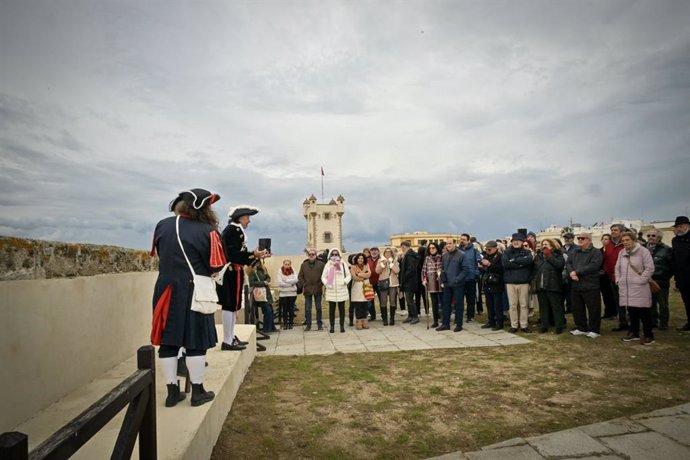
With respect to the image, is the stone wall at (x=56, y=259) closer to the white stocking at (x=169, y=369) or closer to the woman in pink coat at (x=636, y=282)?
the white stocking at (x=169, y=369)

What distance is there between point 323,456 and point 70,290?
2.51 m

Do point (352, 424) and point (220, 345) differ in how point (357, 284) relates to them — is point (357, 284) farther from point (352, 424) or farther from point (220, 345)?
point (352, 424)

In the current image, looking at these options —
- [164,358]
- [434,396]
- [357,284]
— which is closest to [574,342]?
[434,396]

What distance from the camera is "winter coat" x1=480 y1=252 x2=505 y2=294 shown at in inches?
337

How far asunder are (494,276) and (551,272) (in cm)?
105

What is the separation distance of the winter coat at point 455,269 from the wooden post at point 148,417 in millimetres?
7187

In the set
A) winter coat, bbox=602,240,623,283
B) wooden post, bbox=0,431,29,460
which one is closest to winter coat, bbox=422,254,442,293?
winter coat, bbox=602,240,623,283

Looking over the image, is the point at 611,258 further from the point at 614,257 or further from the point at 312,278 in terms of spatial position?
the point at 312,278

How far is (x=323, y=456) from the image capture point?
Answer: 338 cm

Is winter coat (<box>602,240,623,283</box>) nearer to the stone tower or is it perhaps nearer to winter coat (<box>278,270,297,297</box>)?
winter coat (<box>278,270,297,297</box>)

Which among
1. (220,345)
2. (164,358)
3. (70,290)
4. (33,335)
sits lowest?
(220,345)

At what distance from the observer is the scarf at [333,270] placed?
31.0ft

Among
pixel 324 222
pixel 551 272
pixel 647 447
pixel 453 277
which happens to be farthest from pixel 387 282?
pixel 324 222

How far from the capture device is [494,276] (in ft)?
28.1
